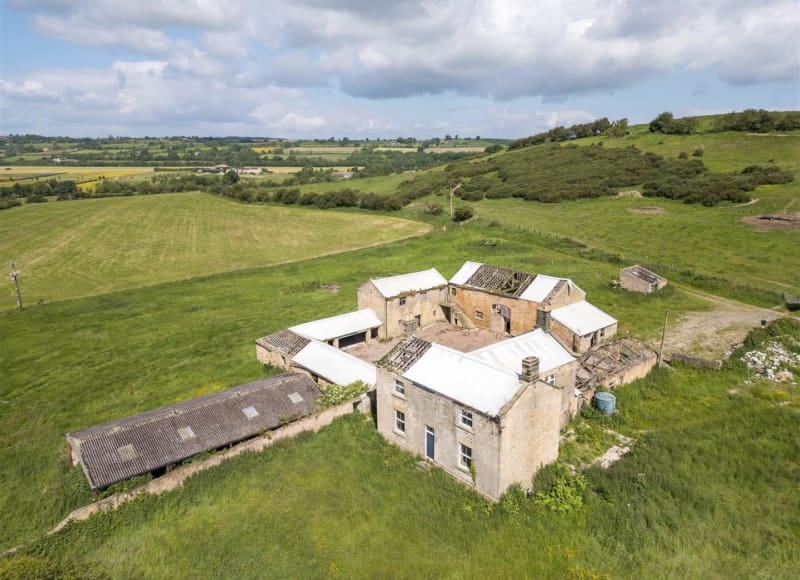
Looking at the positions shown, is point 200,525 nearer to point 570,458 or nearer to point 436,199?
point 570,458

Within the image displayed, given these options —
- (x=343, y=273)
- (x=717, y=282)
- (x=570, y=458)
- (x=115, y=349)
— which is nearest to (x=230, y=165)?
(x=343, y=273)

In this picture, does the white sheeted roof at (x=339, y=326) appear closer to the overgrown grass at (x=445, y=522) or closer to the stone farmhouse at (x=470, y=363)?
the stone farmhouse at (x=470, y=363)

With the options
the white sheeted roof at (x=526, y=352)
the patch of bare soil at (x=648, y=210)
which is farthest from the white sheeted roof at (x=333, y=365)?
the patch of bare soil at (x=648, y=210)

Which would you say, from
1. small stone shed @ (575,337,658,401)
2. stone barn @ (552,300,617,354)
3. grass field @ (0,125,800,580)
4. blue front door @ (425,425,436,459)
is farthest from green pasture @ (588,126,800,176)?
blue front door @ (425,425,436,459)

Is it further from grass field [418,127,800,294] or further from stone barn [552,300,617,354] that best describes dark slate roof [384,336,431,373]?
grass field [418,127,800,294]

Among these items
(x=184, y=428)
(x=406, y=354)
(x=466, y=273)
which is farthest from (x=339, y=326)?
(x=184, y=428)

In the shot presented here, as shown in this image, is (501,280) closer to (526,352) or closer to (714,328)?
(526,352)
